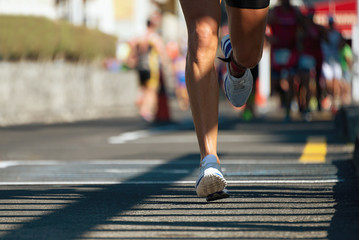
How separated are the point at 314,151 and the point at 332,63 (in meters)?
13.5

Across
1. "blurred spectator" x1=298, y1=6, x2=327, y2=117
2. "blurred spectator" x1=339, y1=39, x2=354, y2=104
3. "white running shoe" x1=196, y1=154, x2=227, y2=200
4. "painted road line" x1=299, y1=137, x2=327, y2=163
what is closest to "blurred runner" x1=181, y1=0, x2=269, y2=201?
"white running shoe" x1=196, y1=154, x2=227, y2=200

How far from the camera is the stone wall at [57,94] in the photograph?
14.5 m

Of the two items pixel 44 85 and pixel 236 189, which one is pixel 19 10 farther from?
pixel 236 189

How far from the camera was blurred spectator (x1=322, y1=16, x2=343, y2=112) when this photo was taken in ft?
54.3

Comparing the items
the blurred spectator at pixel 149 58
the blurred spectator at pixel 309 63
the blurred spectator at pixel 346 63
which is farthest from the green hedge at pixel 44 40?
the blurred spectator at pixel 346 63

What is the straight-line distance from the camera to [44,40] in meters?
15.2

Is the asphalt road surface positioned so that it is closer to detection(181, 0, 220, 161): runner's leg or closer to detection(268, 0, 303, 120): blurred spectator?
detection(181, 0, 220, 161): runner's leg

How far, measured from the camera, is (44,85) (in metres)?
15.6

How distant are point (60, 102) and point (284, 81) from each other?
4099mm

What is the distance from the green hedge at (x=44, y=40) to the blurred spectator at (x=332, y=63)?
4519mm

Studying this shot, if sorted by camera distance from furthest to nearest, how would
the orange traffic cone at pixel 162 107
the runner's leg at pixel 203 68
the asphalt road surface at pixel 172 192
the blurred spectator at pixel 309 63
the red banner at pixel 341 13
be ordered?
1. the red banner at pixel 341 13
2. the orange traffic cone at pixel 162 107
3. the blurred spectator at pixel 309 63
4. the runner's leg at pixel 203 68
5. the asphalt road surface at pixel 172 192

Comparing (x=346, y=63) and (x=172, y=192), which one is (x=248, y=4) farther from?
(x=346, y=63)

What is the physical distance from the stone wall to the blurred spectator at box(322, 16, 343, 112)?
4.17 meters

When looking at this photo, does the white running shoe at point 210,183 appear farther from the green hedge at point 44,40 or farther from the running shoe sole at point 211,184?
the green hedge at point 44,40
